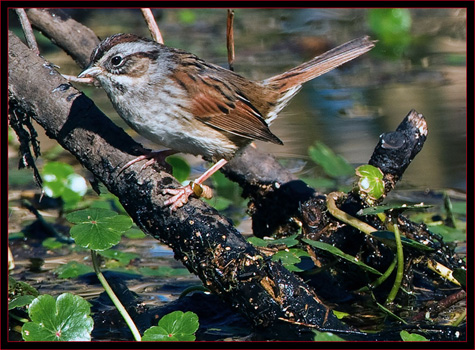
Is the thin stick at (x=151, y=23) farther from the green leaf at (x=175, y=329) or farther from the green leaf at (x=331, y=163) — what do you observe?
the green leaf at (x=175, y=329)

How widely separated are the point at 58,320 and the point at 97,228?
1.83ft

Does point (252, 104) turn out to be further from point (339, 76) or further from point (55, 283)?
point (339, 76)

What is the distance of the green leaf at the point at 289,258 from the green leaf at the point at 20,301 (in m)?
1.43

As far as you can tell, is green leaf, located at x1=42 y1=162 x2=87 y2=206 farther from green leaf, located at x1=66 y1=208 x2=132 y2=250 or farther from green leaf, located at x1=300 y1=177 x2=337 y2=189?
green leaf, located at x1=66 y1=208 x2=132 y2=250

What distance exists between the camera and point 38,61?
4820 millimetres

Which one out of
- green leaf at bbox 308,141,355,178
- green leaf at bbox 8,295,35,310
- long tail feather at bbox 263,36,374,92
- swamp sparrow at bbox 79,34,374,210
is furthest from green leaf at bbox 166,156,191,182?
green leaf at bbox 8,295,35,310

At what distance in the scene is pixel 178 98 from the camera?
4.86 meters

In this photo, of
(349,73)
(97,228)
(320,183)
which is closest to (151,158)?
(97,228)

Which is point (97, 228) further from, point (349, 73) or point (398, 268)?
point (349, 73)

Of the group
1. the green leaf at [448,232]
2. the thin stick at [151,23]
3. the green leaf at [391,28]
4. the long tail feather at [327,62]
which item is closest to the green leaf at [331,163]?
the long tail feather at [327,62]

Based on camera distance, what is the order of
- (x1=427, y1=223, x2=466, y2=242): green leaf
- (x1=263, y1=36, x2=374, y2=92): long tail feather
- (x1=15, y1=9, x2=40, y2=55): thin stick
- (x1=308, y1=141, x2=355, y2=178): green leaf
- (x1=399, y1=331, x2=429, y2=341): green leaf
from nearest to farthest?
(x1=399, y1=331, x2=429, y2=341): green leaf
(x1=15, y1=9, x2=40, y2=55): thin stick
(x1=427, y1=223, x2=466, y2=242): green leaf
(x1=263, y1=36, x2=374, y2=92): long tail feather
(x1=308, y1=141, x2=355, y2=178): green leaf

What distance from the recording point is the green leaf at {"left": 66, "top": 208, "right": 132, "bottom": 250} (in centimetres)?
414

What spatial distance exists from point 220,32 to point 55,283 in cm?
786

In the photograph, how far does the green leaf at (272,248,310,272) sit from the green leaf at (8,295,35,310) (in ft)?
4.69
